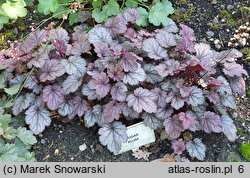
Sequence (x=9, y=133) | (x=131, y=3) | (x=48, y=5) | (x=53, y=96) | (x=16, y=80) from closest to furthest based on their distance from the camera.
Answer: (x=9, y=133) → (x=53, y=96) → (x=16, y=80) → (x=48, y=5) → (x=131, y=3)

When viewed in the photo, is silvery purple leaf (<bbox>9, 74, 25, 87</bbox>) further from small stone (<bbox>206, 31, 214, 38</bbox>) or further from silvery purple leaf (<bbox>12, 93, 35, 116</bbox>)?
small stone (<bbox>206, 31, 214, 38</bbox>)

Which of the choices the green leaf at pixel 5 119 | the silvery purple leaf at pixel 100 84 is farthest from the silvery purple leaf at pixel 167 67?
the green leaf at pixel 5 119

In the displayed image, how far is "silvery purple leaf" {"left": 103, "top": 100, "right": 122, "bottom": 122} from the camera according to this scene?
2838mm

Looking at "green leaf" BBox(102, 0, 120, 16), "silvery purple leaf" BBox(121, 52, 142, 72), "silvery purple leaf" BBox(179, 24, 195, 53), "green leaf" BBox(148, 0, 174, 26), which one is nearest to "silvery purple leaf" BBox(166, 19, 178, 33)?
"green leaf" BBox(148, 0, 174, 26)

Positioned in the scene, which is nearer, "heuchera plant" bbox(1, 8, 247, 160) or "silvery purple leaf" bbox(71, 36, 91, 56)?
"heuchera plant" bbox(1, 8, 247, 160)

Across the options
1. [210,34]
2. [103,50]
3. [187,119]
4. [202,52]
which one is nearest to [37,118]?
[103,50]

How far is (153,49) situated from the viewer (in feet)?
10.0

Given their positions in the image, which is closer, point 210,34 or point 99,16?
point 99,16

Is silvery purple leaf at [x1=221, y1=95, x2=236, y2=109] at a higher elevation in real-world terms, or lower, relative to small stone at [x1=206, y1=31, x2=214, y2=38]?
lower

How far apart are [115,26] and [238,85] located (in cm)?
92

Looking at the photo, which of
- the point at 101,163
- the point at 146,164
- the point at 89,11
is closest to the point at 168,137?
the point at 146,164

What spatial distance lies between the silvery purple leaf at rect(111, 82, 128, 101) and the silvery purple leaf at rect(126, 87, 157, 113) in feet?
0.12

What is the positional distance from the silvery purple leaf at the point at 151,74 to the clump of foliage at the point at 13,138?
824 millimetres

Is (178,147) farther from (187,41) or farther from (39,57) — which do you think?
(39,57)
